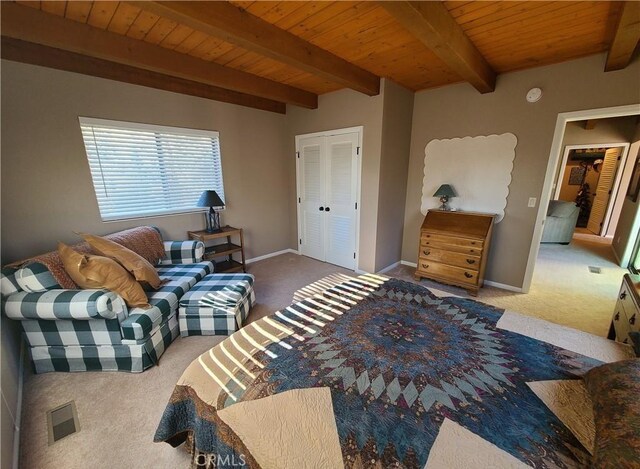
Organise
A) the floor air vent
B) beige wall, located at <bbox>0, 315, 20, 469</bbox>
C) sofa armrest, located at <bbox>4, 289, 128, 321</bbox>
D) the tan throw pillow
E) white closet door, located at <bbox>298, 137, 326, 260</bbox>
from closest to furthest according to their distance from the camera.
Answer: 1. beige wall, located at <bbox>0, 315, 20, 469</bbox>
2. the floor air vent
3. sofa armrest, located at <bbox>4, 289, 128, 321</bbox>
4. the tan throw pillow
5. white closet door, located at <bbox>298, 137, 326, 260</bbox>

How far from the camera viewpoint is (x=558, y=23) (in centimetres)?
189

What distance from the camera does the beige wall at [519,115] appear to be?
2.39 meters

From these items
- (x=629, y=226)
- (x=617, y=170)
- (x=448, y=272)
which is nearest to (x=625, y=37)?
(x=448, y=272)

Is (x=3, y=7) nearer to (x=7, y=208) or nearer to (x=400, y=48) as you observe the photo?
(x=7, y=208)

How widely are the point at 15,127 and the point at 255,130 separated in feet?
8.02

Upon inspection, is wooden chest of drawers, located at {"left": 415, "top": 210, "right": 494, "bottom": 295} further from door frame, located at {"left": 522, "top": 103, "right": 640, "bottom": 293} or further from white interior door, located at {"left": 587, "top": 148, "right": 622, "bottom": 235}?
white interior door, located at {"left": 587, "top": 148, "right": 622, "bottom": 235}

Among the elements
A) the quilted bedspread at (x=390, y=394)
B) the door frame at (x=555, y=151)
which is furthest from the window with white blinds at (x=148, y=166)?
the door frame at (x=555, y=151)

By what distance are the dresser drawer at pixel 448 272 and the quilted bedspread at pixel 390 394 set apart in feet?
5.17

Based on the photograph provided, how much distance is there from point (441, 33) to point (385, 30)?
20.0 inches

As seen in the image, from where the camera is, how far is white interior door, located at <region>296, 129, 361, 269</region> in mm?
3531

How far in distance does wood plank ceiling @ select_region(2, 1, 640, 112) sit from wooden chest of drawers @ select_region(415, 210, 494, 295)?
63.6 inches

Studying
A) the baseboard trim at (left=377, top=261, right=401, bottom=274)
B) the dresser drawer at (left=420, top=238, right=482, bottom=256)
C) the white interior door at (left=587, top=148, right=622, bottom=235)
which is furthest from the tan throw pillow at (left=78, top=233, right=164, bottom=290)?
the white interior door at (left=587, top=148, right=622, bottom=235)

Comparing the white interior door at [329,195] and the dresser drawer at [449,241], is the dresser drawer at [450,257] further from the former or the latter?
the white interior door at [329,195]

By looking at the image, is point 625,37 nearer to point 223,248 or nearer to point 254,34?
point 254,34
